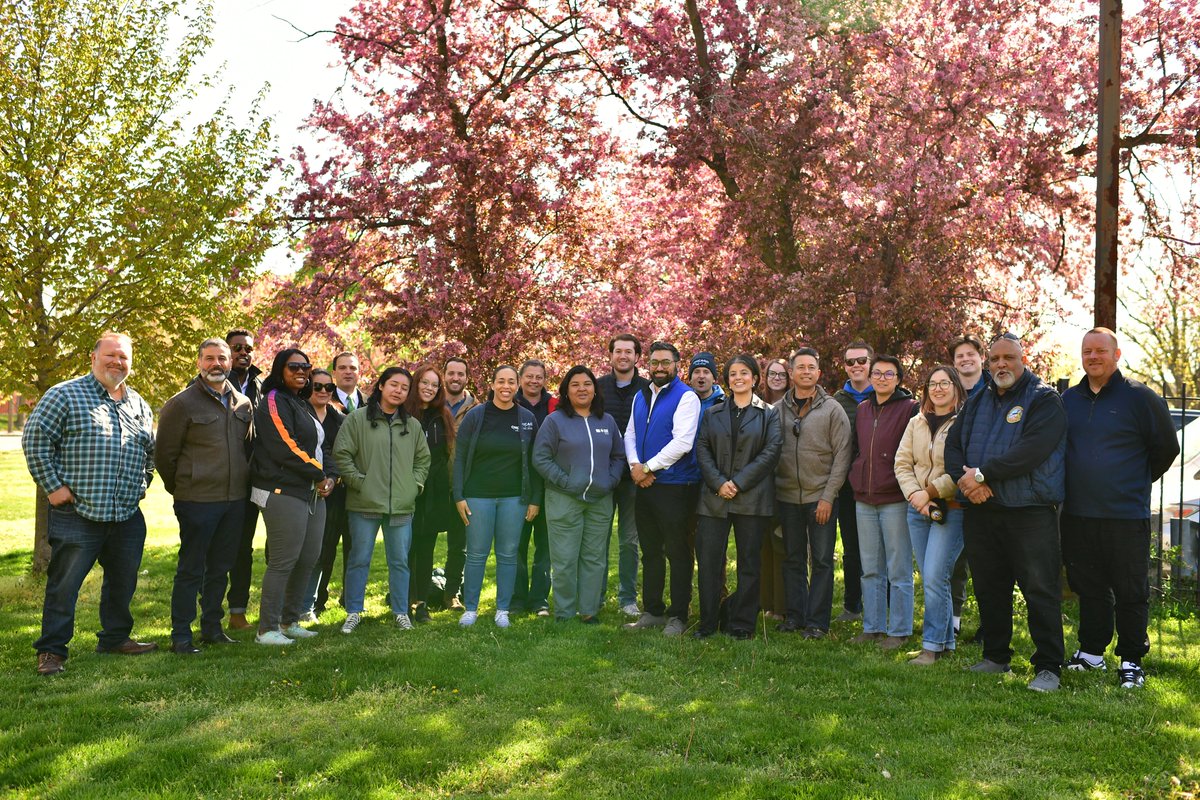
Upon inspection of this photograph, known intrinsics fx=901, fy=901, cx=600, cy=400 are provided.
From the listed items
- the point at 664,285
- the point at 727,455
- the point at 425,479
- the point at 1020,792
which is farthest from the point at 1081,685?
the point at 664,285

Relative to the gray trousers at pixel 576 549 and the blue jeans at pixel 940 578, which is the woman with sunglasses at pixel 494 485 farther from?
the blue jeans at pixel 940 578

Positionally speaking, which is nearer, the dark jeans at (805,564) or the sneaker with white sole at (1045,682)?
the sneaker with white sole at (1045,682)

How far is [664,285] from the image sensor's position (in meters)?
16.0

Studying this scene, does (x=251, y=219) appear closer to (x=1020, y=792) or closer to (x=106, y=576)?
(x=106, y=576)

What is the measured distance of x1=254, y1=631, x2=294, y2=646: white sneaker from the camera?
21.6ft

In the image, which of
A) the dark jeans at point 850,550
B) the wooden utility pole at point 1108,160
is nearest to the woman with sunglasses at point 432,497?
the dark jeans at point 850,550

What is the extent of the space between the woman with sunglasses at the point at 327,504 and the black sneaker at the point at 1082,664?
541 cm

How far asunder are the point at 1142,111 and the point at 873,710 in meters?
11.3

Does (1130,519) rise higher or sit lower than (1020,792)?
higher

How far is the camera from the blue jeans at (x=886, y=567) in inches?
261

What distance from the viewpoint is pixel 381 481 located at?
23.3 feet

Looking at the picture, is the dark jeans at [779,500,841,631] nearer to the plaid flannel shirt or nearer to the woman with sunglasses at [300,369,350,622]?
the woman with sunglasses at [300,369,350,622]

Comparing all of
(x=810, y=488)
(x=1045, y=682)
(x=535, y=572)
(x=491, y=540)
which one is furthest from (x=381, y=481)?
(x=1045, y=682)

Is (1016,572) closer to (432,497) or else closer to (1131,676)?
(1131,676)
